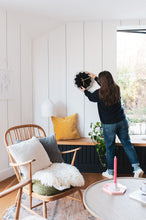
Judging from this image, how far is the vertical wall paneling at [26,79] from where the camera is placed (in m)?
3.59

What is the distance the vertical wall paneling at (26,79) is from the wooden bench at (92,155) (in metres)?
0.78

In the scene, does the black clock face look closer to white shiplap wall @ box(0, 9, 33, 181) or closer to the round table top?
white shiplap wall @ box(0, 9, 33, 181)

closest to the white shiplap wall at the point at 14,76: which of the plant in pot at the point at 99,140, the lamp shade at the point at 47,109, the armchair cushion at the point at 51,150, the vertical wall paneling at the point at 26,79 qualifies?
the vertical wall paneling at the point at 26,79

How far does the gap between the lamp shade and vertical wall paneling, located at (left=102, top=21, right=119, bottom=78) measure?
1.09 metres

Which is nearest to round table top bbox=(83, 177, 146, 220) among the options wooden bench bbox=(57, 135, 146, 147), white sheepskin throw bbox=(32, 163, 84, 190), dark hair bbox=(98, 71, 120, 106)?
white sheepskin throw bbox=(32, 163, 84, 190)

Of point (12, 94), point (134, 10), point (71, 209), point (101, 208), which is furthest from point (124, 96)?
point (101, 208)

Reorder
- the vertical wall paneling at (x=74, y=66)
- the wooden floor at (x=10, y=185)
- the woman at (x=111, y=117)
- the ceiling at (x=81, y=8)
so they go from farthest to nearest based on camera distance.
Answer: the vertical wall paneling at (x=74, y=66) < the woman at (x=111, y=117) < the ceiling at (x=81, y=8) < the wooden floor at (x=10, y=185)

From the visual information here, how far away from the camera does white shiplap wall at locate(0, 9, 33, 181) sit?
3.19 m

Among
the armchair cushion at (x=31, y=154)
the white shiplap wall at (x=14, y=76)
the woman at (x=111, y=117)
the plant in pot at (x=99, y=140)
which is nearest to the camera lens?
the armchair cushion at (x=31, y=154)

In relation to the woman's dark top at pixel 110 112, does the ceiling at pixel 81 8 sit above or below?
above

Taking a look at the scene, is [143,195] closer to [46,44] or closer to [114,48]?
[114,48]

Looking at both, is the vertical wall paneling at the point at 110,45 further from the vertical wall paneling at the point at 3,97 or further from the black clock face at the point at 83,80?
the vertical wall paneling at the point at 3,97

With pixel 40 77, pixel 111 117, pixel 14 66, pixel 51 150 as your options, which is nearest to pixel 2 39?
pixel 14 66

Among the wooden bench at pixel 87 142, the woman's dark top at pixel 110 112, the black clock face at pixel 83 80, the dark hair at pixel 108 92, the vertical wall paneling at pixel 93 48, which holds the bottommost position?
the wooden bench at pixel 87 142
